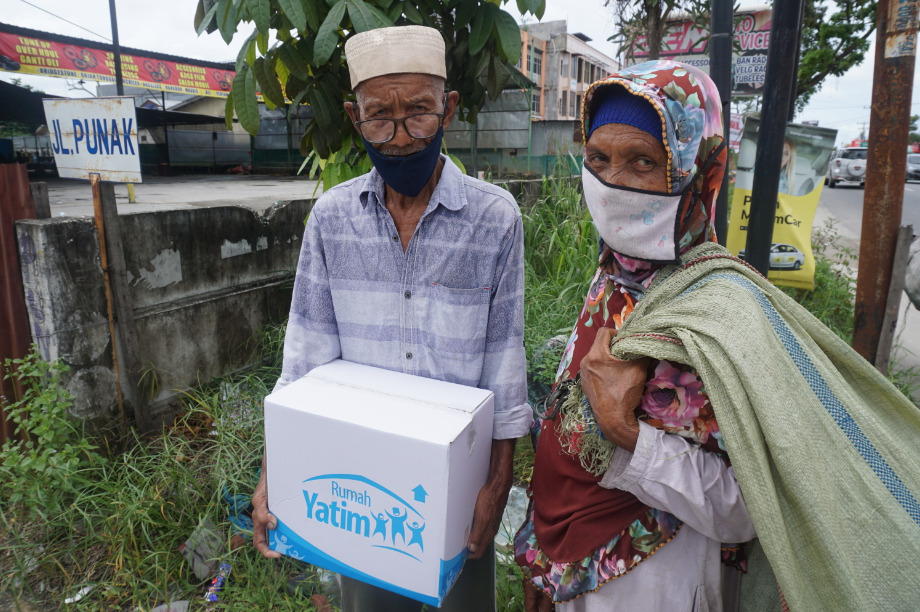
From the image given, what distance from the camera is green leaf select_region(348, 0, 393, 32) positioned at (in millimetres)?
1795

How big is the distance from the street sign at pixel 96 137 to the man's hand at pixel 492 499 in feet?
8.07

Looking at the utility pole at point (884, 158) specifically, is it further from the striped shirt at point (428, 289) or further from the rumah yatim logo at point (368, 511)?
the rumah yatim logo at point (368, 511)

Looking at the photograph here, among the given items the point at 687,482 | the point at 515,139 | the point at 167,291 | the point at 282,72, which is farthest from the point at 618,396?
the point at 515,139

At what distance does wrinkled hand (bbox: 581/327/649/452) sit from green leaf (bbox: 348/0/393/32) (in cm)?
127

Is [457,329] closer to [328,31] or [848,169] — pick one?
[328,31]

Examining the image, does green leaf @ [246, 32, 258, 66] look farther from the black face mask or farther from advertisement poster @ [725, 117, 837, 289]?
advertisement poster @ [725, 117, 837, 289]

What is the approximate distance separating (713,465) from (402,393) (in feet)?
2.16

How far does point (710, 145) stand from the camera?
1233mm

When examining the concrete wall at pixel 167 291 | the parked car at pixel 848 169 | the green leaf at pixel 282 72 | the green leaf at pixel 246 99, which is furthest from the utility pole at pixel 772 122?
the parked car at pixel 848 169

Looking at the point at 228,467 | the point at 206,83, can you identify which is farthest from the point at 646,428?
the point at 206,83

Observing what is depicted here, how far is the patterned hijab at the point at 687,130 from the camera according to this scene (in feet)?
3.89

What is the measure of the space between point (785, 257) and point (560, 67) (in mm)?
39295

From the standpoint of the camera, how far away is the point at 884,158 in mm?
2666

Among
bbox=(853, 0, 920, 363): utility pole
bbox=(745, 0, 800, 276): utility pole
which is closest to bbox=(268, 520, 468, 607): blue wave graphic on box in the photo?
bbox=(745, 0, 800, 276): utility pole
